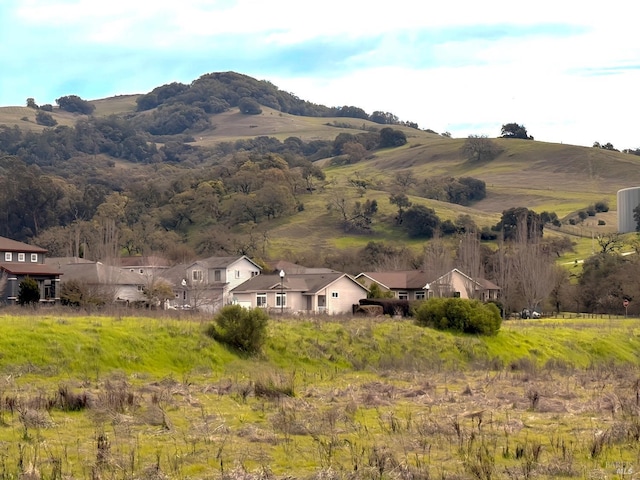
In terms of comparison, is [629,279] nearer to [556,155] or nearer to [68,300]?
[68,300]

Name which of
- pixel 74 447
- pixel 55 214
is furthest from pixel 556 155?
pixel 74 447

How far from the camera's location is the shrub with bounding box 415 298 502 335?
44438 millimetres

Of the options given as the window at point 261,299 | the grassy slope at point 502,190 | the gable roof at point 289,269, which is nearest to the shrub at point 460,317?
the window at point 261,299

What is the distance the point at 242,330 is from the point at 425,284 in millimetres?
44201

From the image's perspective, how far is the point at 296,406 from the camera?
70.5 ft

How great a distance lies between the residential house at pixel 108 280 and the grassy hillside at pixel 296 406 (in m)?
27.5

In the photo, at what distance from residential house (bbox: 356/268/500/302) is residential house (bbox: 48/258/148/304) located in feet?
62.6

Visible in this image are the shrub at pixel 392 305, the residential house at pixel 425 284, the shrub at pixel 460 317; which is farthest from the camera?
the residential house at pixel 425 284

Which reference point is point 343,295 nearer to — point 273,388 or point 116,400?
point 273,388

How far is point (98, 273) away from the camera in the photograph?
6962 cm

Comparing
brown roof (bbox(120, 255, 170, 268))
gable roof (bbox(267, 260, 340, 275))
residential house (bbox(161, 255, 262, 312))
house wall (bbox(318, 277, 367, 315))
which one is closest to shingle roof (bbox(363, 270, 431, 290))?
gable roof (bbox(267, 260, 340, 275))

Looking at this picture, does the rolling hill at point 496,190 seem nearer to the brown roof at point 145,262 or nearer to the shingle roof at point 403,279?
the brown roof at point 145,262

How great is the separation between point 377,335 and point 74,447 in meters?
25.9

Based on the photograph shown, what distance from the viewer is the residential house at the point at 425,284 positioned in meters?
75.0
